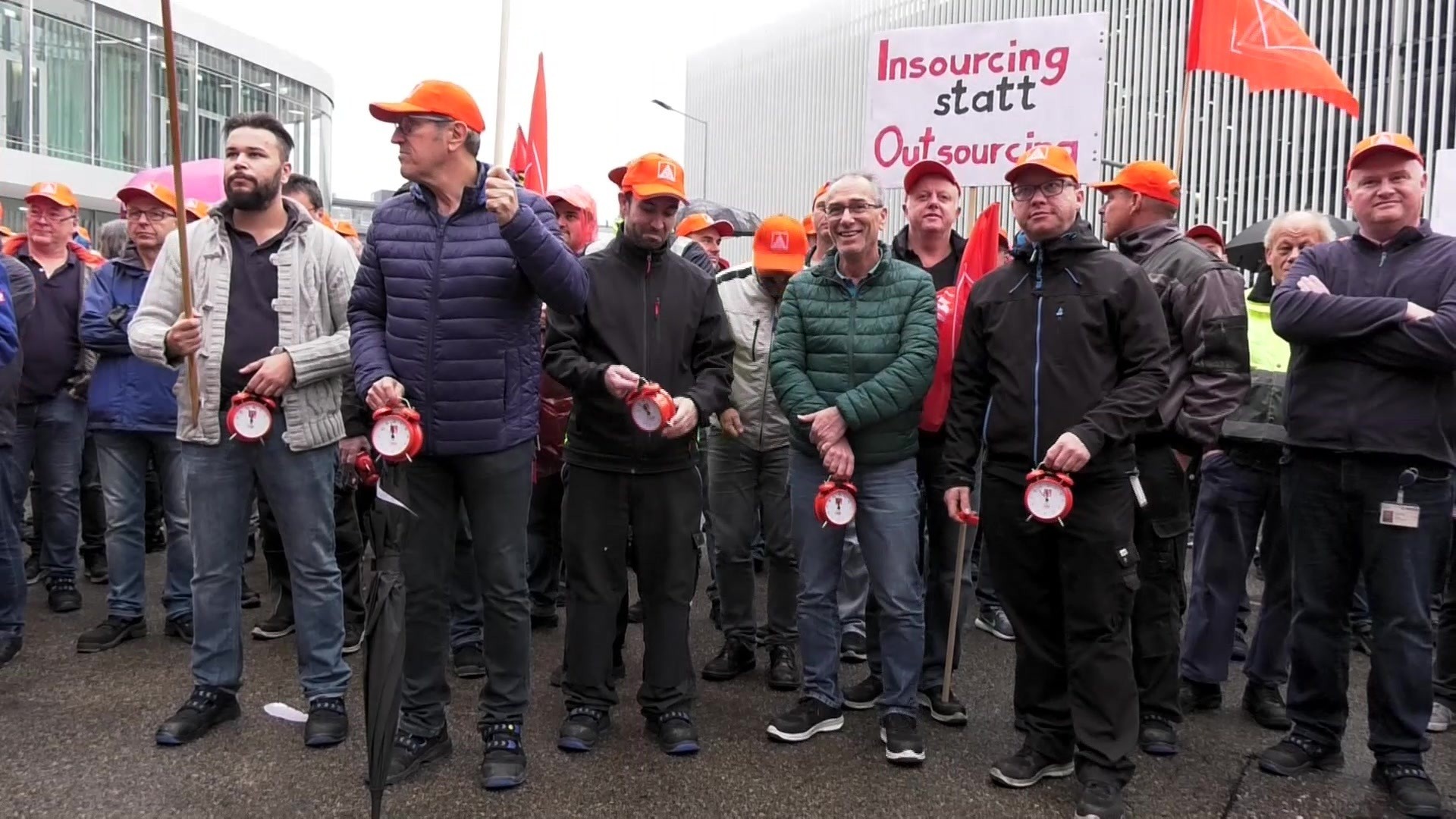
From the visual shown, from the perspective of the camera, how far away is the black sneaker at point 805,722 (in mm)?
4312

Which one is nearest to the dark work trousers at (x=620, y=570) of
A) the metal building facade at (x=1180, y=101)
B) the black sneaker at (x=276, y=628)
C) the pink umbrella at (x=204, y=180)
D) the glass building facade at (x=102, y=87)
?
the black sneaker at (x=276, y=628)

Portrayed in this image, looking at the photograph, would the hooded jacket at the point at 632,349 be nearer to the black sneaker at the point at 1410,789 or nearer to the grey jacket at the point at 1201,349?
the grey jacket at the point at 1201,349

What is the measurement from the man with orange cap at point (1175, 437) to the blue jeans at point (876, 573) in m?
0.86

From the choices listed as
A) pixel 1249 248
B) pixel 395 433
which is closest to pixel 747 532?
pixel 395 433

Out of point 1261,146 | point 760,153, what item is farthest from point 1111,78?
point 760,153

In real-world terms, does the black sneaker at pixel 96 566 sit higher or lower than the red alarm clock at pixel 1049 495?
lower

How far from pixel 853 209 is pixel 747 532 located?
1.77 m

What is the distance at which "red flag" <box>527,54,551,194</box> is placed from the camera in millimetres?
7996

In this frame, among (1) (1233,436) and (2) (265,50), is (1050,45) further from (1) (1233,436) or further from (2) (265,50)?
(2) (265,50)

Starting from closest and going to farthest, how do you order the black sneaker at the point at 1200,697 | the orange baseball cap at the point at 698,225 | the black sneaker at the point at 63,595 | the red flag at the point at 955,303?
1. the red flag at the point at 955,303
2. the black sneaker at the point at 1200,697
3. the black sneaker at the point at 63,595
4. the orange baseball cap at the point at 698,225

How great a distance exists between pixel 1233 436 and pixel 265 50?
3472 cm

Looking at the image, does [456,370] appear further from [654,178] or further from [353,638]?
[353,638]

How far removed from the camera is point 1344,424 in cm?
385

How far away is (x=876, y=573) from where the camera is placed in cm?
432
